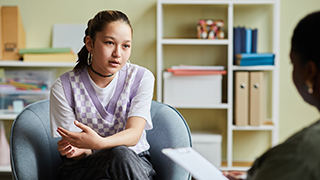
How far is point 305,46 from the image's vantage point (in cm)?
77

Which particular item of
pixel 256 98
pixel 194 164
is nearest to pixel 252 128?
pixel 256 98

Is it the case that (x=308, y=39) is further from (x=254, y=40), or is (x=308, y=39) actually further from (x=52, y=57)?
(x=52, y=57)

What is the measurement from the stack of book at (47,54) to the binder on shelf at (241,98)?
1208mm

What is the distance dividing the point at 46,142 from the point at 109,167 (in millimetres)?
446

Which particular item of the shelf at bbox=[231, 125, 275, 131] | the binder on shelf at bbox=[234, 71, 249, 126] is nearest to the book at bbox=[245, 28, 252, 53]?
the binder on shelf at bbox=[234, 71, 249, 126]

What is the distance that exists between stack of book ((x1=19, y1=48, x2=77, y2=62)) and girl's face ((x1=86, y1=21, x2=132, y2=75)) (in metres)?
1.24

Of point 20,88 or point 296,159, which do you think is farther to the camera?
point 20,88

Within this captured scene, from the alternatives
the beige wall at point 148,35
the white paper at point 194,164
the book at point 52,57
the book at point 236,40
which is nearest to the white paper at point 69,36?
the beige wall at point 148,35

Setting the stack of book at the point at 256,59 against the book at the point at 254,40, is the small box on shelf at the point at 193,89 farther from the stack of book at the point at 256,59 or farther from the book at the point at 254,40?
the book at the point at 254,40

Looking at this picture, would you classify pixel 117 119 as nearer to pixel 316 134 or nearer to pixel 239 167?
pixel 316 134

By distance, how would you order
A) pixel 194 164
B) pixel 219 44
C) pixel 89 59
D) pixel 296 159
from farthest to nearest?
1. pixel 219 44
2. pixel 89 59
3. pixel 194 164
4. pixel 296 159

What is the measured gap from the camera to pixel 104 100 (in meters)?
1.63

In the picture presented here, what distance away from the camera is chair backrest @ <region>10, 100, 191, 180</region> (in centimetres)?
151

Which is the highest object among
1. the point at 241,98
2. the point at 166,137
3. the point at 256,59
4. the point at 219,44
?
the point at 219,44
